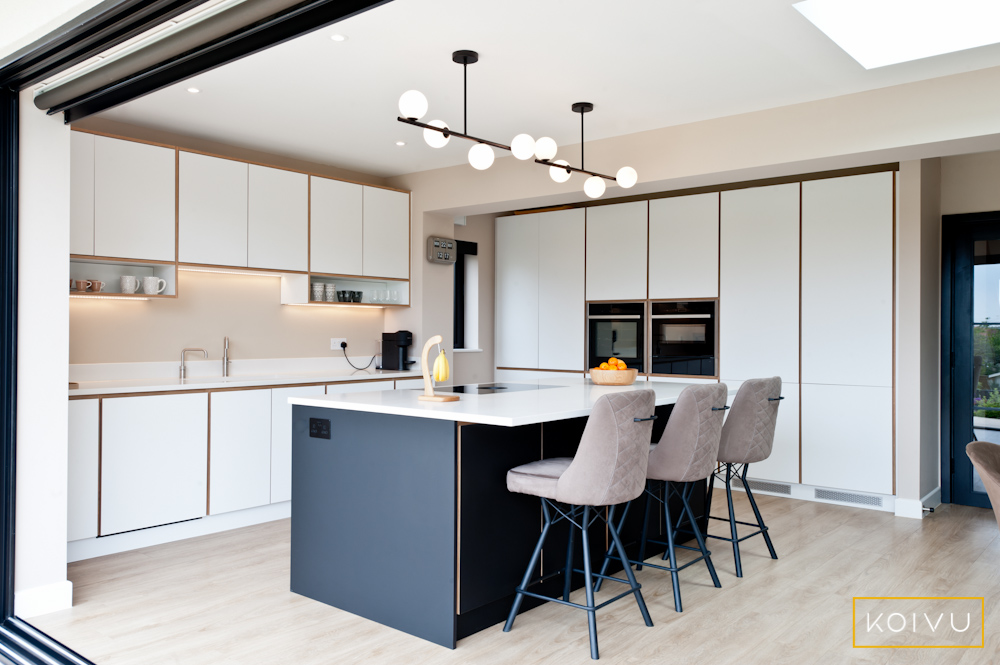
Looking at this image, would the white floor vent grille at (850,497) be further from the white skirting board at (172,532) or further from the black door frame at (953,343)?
the white skirting board at (172,532)

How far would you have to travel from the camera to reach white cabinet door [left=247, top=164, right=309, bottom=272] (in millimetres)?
4898

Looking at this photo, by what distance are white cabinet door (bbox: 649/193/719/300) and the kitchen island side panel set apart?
3.28m

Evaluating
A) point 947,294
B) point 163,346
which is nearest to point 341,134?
point 163,346

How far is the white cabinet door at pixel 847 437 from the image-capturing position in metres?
4.79

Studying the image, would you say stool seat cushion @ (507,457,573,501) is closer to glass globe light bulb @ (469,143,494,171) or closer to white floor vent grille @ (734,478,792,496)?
glass globe light bulb @ (469,143,494,171)

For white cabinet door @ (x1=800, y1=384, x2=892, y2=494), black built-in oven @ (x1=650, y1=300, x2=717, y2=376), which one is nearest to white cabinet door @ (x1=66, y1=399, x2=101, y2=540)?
black built-in oven @ (x1=650, y1=300, x2=717, y2=376)

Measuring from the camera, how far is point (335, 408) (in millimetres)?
3176

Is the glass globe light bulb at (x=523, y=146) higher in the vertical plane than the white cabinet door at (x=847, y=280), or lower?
higher

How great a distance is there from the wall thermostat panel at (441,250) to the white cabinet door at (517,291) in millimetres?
729

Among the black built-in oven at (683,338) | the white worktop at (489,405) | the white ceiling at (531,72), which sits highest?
the white ceiling at (531,72)

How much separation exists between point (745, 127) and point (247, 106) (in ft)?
9.67

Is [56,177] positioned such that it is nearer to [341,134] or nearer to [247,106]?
[247,106]

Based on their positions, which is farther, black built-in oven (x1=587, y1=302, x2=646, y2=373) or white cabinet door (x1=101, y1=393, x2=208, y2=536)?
black built-in oven (x1=587, y1=302, x2=646, y2=373)

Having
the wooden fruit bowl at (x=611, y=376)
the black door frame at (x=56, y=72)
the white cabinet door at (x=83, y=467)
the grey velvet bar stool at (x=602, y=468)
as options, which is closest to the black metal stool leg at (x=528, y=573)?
the grey velvet bar stool at (x=602, y=468)
